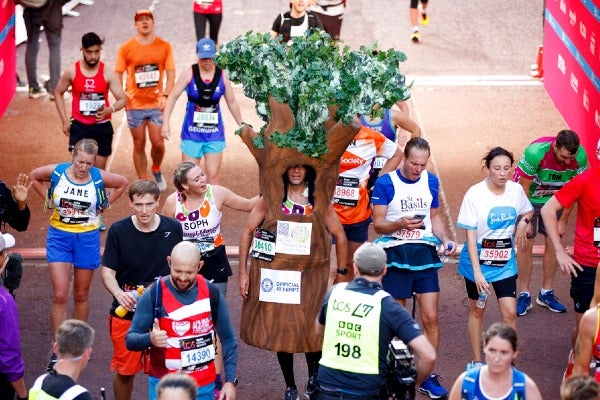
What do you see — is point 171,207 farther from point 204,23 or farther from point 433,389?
point 204,23

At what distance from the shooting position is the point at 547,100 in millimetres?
16953

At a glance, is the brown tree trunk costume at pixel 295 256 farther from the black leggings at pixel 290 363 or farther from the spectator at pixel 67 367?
the spectator at pixel 67 367

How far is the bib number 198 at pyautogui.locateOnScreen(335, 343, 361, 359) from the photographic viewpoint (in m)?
7.17

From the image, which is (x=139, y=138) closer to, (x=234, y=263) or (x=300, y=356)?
(x=234, y=263)

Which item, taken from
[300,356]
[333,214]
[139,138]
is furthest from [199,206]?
[139,138]

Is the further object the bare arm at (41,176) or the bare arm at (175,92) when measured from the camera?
the bare arm at (175,92)

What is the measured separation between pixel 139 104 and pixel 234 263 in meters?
2.48

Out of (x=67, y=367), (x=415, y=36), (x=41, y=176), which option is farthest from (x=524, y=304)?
(x=415, y=36)

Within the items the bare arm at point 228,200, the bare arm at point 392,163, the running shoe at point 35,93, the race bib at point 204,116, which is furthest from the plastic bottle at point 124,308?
the running shoe at point 35,93

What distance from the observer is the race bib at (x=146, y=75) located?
1325 centimetres

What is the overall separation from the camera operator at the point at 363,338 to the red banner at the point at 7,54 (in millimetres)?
9795

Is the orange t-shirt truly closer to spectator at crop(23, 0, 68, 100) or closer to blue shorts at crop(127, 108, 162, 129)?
blue shorts at crop(127, 108, 162, 129)

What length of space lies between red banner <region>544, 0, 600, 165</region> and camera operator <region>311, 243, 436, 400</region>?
673 centimetres

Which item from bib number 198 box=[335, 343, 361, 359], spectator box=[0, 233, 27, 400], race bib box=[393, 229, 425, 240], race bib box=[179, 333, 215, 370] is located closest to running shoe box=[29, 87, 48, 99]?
race bib box=[393, 229, 425, 240]
